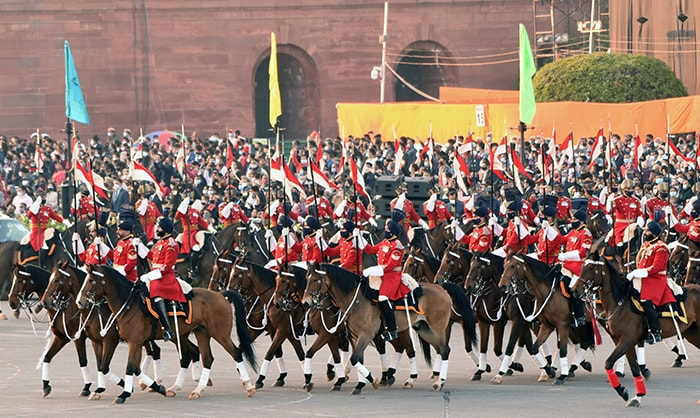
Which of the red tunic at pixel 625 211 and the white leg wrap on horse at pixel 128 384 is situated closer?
the white leg wrap on horse at pixel 128 384

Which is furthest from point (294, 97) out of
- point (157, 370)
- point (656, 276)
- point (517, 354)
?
point (656, 276)

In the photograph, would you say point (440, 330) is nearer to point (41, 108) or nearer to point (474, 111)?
point (474, 111)

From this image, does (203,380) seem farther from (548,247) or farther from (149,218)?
(149,218)

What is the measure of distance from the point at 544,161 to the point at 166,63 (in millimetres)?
24992

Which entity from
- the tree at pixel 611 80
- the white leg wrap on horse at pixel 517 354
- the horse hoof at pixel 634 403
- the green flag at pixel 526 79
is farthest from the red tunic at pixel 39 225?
the tree at pixel 611 80

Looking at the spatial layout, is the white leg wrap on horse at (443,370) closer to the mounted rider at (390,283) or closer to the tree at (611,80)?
the mounted rider at (390,283)

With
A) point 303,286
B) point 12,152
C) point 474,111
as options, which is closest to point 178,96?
point 12,152

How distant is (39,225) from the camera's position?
26.0 metres

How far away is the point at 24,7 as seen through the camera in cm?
5338

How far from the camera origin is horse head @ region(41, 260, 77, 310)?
59.0ft

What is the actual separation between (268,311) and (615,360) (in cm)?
441

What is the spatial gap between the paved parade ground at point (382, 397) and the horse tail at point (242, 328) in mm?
428

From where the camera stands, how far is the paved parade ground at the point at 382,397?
1691cm

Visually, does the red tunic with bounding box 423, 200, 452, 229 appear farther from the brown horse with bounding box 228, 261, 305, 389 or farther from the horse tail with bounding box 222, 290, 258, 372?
the horse tail with bounding box 222, 290, 258, 372
